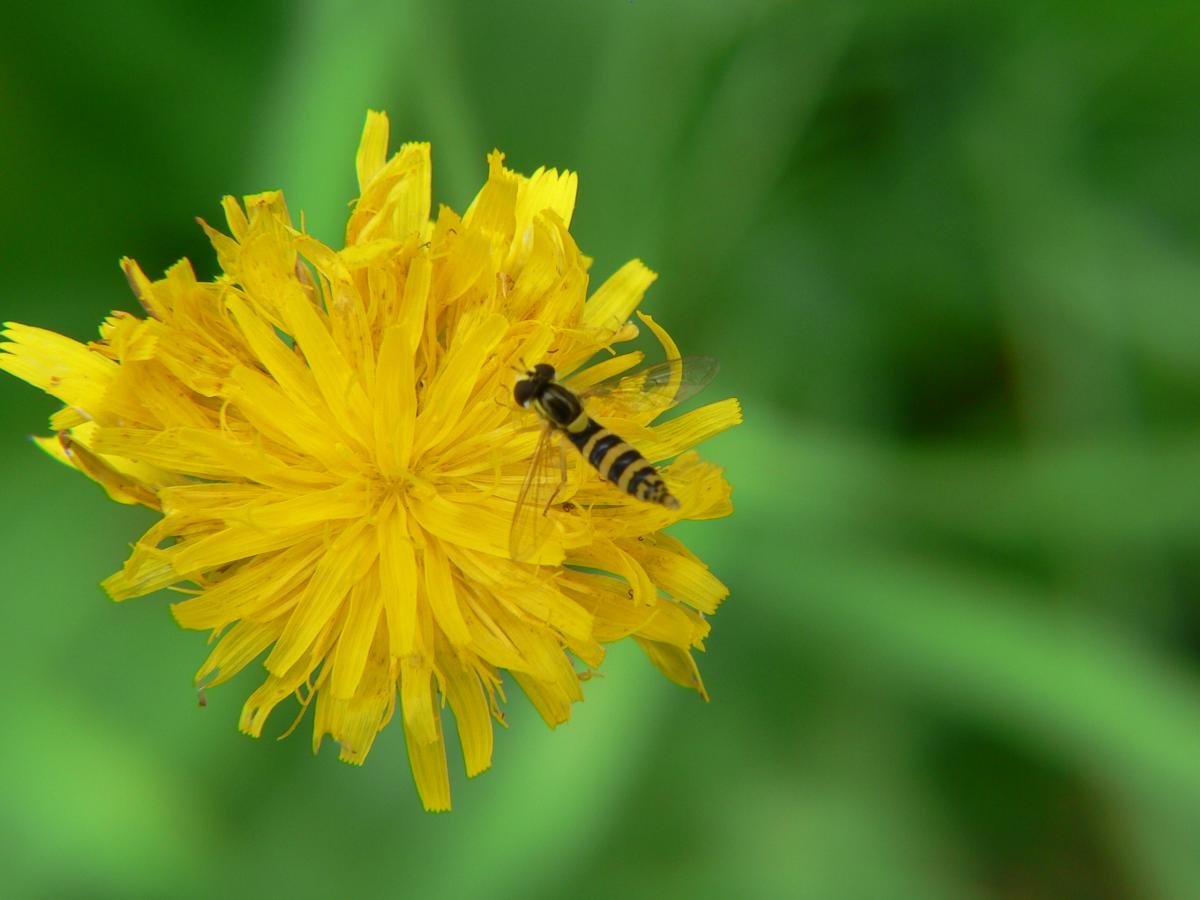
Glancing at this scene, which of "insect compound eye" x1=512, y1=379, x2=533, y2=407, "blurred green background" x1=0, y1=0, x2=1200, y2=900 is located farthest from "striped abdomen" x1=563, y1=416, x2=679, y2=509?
"blurred green background" x1=0, y1=0, x2=1200, y2=900

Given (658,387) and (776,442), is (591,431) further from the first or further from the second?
(776,442)

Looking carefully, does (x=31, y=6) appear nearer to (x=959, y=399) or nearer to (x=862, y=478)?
(x=862, y=478)

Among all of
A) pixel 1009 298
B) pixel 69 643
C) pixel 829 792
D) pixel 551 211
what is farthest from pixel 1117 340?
pixel 69 643

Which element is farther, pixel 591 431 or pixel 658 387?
pixel 658 387

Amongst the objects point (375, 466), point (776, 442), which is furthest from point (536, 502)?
point (776, 442)

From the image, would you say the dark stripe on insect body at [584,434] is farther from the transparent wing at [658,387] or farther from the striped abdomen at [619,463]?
the transparent wing at [658,387]

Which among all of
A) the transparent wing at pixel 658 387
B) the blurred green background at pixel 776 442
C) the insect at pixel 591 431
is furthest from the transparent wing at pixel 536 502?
the blurred green background at pixel 776 442
